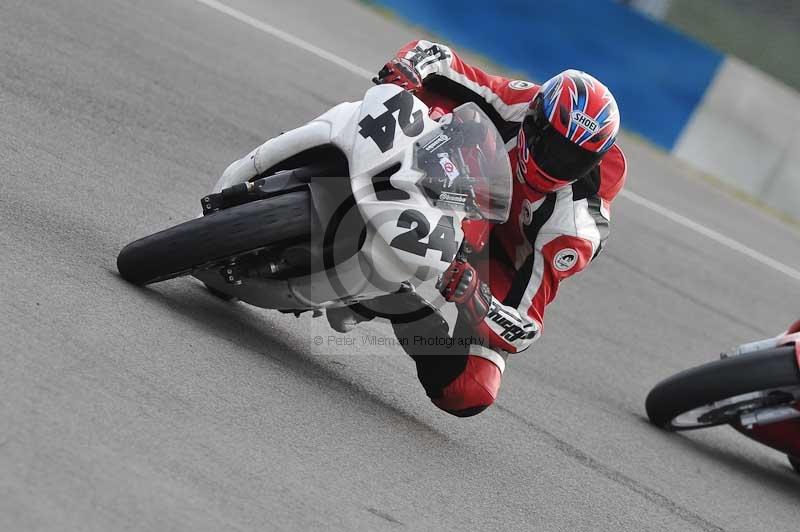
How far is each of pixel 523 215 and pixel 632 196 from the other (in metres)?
6.60

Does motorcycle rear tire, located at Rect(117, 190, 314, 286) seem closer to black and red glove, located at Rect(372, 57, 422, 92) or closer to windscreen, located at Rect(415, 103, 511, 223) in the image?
windscreen, located at Rect(415, 103, 511, 223)

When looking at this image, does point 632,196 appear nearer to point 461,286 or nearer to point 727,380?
point 727,380

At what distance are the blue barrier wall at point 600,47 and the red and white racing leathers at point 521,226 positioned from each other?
8921mm

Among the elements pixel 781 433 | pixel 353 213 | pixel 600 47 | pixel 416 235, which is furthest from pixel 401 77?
pixel 600 47

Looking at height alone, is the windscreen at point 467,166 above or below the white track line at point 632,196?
above

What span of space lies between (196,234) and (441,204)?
3.14ft

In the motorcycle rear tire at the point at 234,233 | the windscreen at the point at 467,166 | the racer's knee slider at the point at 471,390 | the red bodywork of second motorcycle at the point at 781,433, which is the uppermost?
the windscreen at the point at 467,166

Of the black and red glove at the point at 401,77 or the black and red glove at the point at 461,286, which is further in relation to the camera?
the black and red glove at the point at 401,77

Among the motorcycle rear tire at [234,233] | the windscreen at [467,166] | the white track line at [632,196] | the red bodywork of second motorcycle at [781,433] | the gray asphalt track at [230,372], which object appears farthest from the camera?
the white track line at [632,196]

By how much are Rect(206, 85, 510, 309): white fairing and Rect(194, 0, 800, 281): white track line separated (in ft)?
21.5

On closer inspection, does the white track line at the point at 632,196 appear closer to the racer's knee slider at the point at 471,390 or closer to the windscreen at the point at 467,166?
the racer's knee slider at the point at 471,390

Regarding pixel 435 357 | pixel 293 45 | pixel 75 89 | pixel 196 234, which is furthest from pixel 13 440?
pixel 293 45

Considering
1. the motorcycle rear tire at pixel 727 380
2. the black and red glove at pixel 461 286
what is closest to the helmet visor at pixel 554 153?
the black and red glove at pixel 461 286

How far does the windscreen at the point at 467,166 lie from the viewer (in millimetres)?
4699
